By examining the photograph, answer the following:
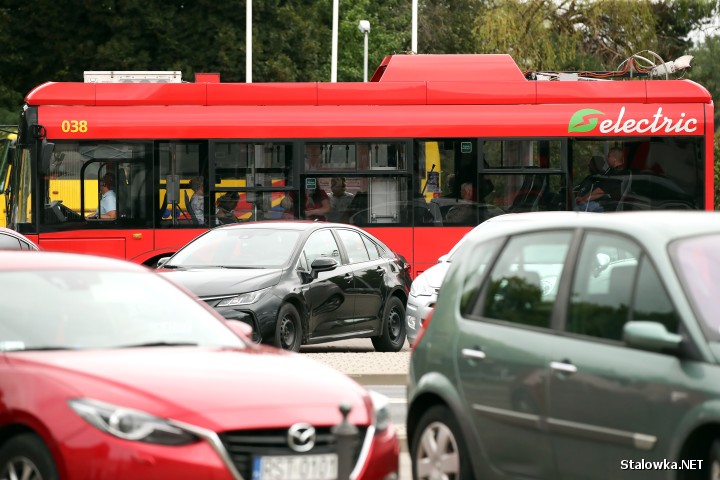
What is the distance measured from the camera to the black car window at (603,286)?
6387 millimetres

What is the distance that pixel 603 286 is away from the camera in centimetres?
658

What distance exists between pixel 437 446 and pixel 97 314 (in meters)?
1.70

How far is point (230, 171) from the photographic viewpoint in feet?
70.9

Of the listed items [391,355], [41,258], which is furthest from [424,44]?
[41,258]

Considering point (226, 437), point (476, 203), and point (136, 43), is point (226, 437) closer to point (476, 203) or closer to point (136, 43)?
Result: point (476, 203)

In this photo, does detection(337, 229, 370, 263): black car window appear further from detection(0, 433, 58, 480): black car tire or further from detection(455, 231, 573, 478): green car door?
detection(0, 433, 58, 480): black car tire

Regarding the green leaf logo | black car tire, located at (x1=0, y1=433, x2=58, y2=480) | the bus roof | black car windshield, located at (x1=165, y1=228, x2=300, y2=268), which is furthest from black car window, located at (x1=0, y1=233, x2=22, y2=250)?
black car tire, located at (x1=0, y1=433, x2=58, y2=480)

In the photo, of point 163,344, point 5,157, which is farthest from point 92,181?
point 163,344

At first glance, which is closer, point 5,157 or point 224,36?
point 5,157

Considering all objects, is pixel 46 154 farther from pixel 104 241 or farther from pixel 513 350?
pixel 513 350

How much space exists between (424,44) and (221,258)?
54.2 metres

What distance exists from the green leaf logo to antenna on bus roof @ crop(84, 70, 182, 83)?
5.72 metres

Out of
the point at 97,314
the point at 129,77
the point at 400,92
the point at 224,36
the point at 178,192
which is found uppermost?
the point at 224,36

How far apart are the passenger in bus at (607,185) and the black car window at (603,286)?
15124mm
